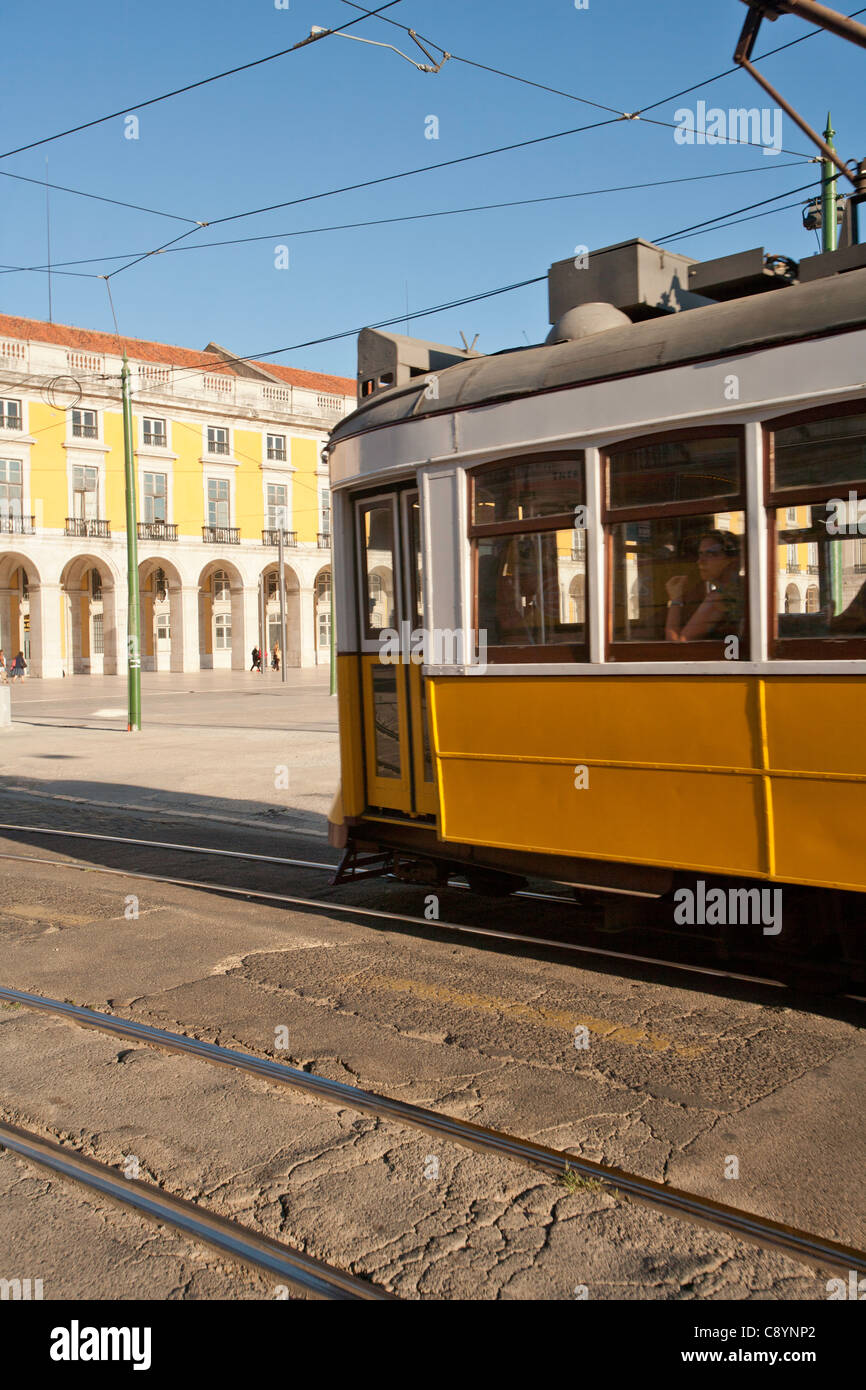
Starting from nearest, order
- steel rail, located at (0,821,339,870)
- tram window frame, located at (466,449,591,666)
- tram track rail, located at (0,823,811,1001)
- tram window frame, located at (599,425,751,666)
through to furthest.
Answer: tram window frame, located at (599,425,751,666)
tram window frame, located at (466,449,591,666)
tram track rail, located at (0,823,811,1001)
steel rail, located at (0,821,339,870)

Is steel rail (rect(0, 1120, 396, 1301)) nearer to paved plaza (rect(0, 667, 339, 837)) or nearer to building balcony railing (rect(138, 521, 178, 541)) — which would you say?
paved plaza (rect(0, 667, 339, 837))

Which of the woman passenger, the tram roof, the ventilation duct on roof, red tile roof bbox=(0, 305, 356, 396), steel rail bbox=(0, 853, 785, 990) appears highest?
red tile roof bbox=(0, 305, 356, 396)

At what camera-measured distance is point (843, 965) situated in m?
5.30

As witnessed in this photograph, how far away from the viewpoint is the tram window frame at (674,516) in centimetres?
520

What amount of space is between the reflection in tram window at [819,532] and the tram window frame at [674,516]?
0.15 metres

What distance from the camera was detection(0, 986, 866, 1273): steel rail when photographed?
3.31 meters

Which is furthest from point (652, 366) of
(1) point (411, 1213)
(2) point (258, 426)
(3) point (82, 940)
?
(2) point (258, 426)

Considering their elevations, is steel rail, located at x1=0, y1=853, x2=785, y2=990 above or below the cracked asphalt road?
above

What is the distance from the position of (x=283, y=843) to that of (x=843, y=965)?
20.3 ft

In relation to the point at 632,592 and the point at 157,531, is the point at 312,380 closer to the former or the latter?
the point at 157,531

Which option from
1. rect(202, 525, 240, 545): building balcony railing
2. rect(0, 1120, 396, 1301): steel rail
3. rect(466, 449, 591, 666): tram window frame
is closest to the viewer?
rect(0, 1120, 396, 1301): steel rail

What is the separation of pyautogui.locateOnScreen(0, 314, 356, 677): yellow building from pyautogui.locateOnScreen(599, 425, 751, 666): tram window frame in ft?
161

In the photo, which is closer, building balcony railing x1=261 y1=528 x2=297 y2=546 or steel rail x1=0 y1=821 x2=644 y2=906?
steel rail x1=0 y1=821 x2=644 y2=906

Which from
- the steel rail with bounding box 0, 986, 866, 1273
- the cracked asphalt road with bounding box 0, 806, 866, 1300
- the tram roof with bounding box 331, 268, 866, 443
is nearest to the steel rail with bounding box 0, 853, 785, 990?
Answer: the cracked asphalt road with bounding box 0, 806, 866, 1300
